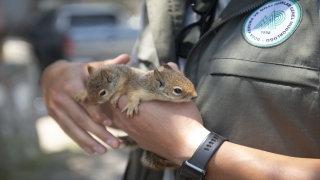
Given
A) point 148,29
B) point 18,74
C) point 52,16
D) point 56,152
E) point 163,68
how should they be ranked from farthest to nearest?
point 52,16 → point 18,74 → point 56,152 → point 148,29 → point 163,68

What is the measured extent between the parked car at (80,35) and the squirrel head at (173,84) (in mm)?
6293

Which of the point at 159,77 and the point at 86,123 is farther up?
the point at 159,77

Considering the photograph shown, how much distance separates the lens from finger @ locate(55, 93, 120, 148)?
1.50 m

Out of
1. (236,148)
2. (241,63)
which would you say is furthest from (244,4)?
(236,148)

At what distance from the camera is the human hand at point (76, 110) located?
1.51m

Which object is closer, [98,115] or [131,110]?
[131,110]

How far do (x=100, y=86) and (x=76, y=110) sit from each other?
0.14 metres

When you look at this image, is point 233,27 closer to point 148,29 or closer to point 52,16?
point 148,29

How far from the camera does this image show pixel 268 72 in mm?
1162

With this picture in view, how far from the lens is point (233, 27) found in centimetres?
130

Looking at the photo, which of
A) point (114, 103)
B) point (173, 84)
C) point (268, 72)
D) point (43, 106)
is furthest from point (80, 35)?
point (268, 72)

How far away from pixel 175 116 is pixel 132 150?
1.32 ft

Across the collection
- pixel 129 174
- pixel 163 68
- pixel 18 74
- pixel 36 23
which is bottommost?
pixel 36 23

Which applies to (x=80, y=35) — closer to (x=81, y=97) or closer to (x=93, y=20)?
(x=93, y=20)
